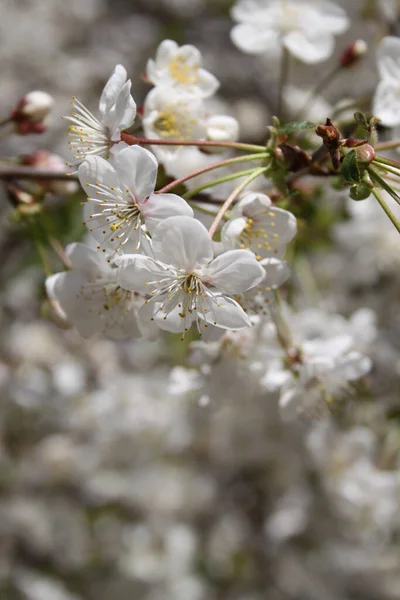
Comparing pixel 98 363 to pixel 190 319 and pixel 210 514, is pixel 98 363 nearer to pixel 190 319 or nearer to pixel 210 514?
pixel 210 514

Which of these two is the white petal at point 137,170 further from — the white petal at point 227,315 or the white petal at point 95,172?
the white petal at point 227,315

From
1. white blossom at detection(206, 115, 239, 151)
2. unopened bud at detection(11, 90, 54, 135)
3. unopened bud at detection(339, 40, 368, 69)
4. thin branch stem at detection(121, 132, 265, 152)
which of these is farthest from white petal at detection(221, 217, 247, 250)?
unopened bud at detection(339, 40, 368, 69)

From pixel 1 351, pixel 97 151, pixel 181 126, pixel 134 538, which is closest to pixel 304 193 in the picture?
pixel 181 126

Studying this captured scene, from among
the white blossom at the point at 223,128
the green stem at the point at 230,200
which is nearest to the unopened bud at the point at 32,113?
the white blossom at the point at 223,128

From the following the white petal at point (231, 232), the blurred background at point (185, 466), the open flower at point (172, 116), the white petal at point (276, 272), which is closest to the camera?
the white petal at point (231, 232)

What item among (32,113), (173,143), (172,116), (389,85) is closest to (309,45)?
(389,85)

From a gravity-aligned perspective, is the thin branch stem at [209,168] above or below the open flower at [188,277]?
above
